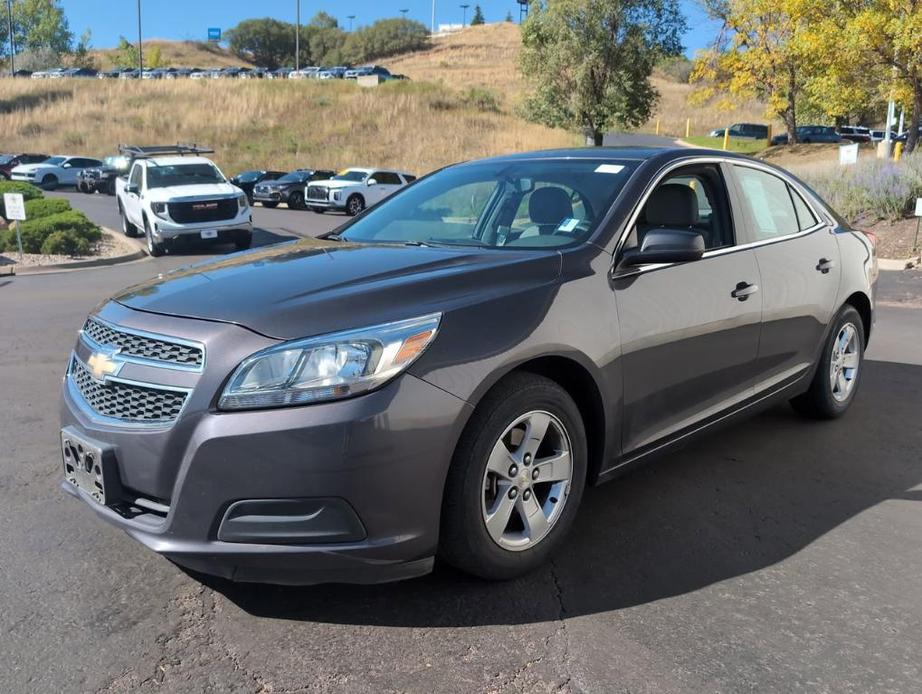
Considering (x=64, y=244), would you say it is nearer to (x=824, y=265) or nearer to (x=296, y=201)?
(x=824, y=265)

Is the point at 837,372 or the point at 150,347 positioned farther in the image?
the point at 837,372

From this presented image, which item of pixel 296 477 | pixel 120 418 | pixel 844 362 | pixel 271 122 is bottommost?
pixel 844 362

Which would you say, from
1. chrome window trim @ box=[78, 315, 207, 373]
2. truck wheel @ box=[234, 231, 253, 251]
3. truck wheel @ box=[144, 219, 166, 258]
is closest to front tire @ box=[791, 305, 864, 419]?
chrome window trim @ box=[78, 315, 207, 373]

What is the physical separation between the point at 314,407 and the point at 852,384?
4.23 meters

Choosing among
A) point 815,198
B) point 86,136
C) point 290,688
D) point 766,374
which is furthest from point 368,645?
point 86,136

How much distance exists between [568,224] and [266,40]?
12871 cm

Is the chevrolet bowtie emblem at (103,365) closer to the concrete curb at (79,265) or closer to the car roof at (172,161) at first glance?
the concrete curb at (79,265)

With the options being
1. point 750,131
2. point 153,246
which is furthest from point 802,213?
point 750,131

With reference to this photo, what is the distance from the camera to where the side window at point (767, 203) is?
14.7ft

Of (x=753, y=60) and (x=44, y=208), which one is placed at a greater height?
(x=753, y=60)

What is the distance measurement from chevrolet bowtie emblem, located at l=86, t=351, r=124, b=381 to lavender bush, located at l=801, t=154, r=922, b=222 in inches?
615

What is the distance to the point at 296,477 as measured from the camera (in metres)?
2.61

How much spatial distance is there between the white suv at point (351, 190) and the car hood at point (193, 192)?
1076cm

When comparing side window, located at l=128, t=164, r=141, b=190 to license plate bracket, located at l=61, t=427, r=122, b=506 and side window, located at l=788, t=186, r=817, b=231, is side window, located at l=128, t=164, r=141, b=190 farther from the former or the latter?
license plate bracket, located at l=61, t=427, r=122, b=506
